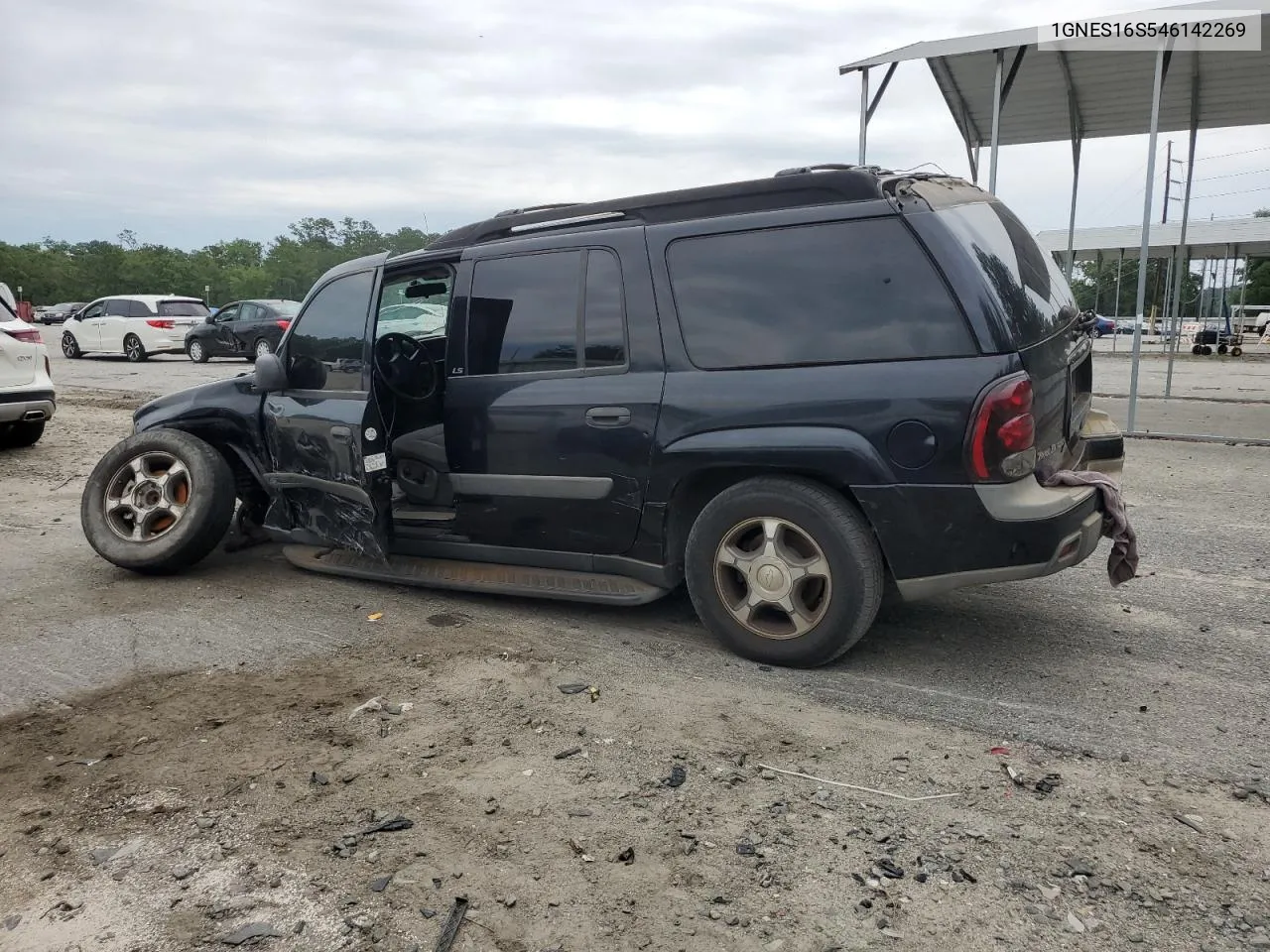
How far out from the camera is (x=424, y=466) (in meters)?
4.85

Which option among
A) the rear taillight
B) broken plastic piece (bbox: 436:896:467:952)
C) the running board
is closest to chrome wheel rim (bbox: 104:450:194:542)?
the running board

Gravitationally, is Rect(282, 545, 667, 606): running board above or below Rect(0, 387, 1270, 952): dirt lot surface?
above

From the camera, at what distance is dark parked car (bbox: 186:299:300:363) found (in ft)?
69.1

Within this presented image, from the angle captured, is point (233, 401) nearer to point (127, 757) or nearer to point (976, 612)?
point (127, 757)

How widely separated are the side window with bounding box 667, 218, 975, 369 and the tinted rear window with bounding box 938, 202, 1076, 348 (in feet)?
0.76

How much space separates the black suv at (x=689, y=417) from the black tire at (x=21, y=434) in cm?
551

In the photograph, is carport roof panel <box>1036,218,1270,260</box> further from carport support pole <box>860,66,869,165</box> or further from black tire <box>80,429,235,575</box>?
black tire <box>80,429,235,575</box>

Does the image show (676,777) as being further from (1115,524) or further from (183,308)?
(183,308)

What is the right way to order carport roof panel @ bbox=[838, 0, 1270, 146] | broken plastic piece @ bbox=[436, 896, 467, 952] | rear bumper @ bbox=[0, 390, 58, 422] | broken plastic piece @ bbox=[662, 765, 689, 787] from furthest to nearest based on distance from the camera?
1. carport roof panel @ bbox=[838, 0, 1270, 146]
2. rear bumper @ bbox=[0, 390, 58, 422]
3. broken plastic piece @ bbox=[662, 765, 689, 787]
4. broken plastic piece @ bbox=[436, 896, 467, 952]

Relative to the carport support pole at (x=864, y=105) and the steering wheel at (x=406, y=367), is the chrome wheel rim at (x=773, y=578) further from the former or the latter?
the carport support pole at (x=864, y=105)

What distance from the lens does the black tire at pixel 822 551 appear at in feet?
12.0

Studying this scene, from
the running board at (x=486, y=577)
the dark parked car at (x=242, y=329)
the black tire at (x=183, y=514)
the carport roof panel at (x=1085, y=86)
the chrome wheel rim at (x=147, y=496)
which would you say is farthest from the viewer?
the dark parked car at (x=242, y=329)

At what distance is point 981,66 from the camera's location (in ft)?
36.6

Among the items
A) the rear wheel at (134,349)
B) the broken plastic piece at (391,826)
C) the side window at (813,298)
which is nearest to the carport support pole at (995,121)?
the side window at (813,298)
